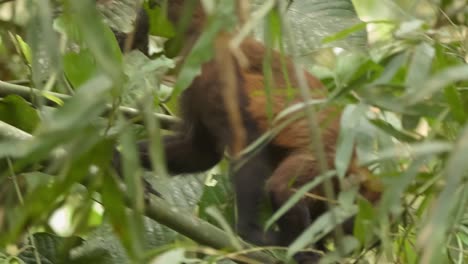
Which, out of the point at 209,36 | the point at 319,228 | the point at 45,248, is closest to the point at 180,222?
the point at 319,228

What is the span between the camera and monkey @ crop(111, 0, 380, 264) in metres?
2.44

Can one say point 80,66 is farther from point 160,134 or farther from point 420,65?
point 420,65

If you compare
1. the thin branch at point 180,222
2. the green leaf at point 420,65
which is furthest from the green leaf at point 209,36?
the thin branch at point 180,222

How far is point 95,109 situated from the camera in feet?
3.54

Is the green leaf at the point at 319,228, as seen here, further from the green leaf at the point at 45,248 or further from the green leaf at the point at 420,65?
the green leaf at the point at 45,248

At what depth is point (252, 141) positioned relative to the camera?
2508 millimetres

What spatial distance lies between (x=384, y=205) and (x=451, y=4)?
370 mm

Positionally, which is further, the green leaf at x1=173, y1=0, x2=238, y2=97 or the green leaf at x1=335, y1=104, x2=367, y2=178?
the green leaf at x1=335, y1=104, x2=367, y2=178

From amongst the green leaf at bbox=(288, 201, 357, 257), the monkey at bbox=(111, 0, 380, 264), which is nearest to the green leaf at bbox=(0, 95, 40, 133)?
the monkey at bbox=(111, 0, 380, 264)

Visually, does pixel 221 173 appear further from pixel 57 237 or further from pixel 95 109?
pixel 95 109

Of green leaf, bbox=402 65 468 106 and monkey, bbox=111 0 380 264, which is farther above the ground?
green leaf, bbox=402 65 468 106

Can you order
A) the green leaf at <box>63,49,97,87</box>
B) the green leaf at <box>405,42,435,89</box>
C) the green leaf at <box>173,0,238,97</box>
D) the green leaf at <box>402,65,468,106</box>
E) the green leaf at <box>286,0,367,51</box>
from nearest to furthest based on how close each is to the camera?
the green leaf at <box>402,65,468,106</box> < the green leaf at <box>173,0,238,97</box> < the green leaf at <box>405,42,435,89</box> < the green leaf at <box>63,49,97,87</box> < the green leaf at <box>286,0,367,51</box>

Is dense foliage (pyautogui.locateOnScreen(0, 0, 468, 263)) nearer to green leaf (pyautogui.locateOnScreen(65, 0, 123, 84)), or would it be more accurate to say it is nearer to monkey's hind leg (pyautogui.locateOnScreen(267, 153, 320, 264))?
green leaf (pyautogui.locateOnScreen(65, 0, 123, 84))

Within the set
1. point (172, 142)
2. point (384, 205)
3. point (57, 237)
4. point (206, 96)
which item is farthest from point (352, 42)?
point (384, 205)
